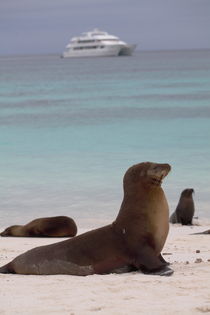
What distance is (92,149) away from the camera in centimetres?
2180

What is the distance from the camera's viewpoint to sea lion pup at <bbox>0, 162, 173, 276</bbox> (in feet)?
19.7

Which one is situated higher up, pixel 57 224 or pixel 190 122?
pixel 190 122

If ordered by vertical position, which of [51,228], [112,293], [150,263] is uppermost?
[51,228]

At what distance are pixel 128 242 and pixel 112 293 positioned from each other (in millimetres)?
890

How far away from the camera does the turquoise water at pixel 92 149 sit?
13477 mm

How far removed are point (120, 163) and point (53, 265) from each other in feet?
39.7

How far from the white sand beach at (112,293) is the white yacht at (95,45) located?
122091mm

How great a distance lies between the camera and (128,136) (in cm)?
2530

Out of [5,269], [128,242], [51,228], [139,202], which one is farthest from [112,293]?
[51,228]

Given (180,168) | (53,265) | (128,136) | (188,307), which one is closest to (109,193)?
(180,168)

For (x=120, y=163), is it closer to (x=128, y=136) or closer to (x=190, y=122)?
(x=128, y=136)

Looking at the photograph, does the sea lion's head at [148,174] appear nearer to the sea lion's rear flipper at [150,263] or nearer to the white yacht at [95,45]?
the sea lion's rear flipper at [150,263]

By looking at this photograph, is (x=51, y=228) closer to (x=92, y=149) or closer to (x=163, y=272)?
(x=163, y=272)

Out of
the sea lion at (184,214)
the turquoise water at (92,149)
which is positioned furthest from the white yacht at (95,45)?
the sea lion at (184,214)
